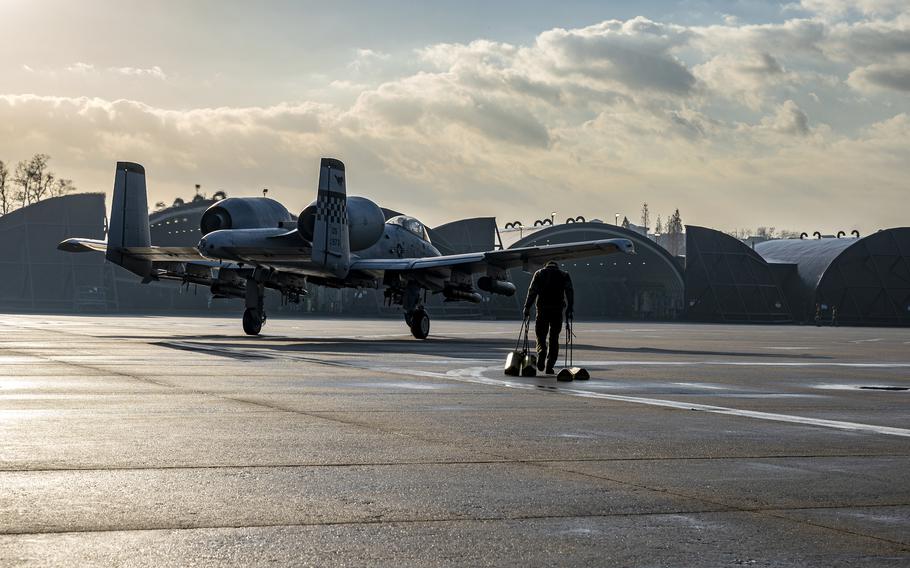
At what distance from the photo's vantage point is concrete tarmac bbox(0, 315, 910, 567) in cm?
572

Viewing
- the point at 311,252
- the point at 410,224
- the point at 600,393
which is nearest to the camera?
the point at 600,393

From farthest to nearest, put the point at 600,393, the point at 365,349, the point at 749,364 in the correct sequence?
the point at 365,349
the point at 749,364
the point at 600,393

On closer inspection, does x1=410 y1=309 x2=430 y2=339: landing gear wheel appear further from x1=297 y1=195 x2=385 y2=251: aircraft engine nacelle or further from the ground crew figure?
the ground crew figure

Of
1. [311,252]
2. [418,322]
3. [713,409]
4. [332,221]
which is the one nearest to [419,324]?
[418,322]

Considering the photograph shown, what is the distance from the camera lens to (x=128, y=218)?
34.6 m

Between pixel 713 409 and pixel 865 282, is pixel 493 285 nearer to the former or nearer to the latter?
pixel 713 409

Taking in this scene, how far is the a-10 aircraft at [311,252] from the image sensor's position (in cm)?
3253

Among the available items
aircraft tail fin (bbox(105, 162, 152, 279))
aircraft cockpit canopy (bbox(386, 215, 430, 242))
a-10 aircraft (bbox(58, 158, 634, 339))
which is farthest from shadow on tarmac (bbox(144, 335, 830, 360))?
aircraft cockpit canopy (bbox(386, 215, 430, 242))

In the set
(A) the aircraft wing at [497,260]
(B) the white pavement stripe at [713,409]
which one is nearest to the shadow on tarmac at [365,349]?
(A) the aircraft wing at [497,260]

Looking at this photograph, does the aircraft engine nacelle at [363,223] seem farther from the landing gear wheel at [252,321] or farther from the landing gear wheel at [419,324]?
the landing gear wheel at [252,321]

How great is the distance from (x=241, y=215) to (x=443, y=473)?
92.3 ft

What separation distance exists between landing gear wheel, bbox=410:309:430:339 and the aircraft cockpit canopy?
479 centimetres

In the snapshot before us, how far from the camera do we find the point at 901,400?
1537 cm

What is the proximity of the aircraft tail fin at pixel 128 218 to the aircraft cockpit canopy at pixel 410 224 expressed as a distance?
9.22 m
